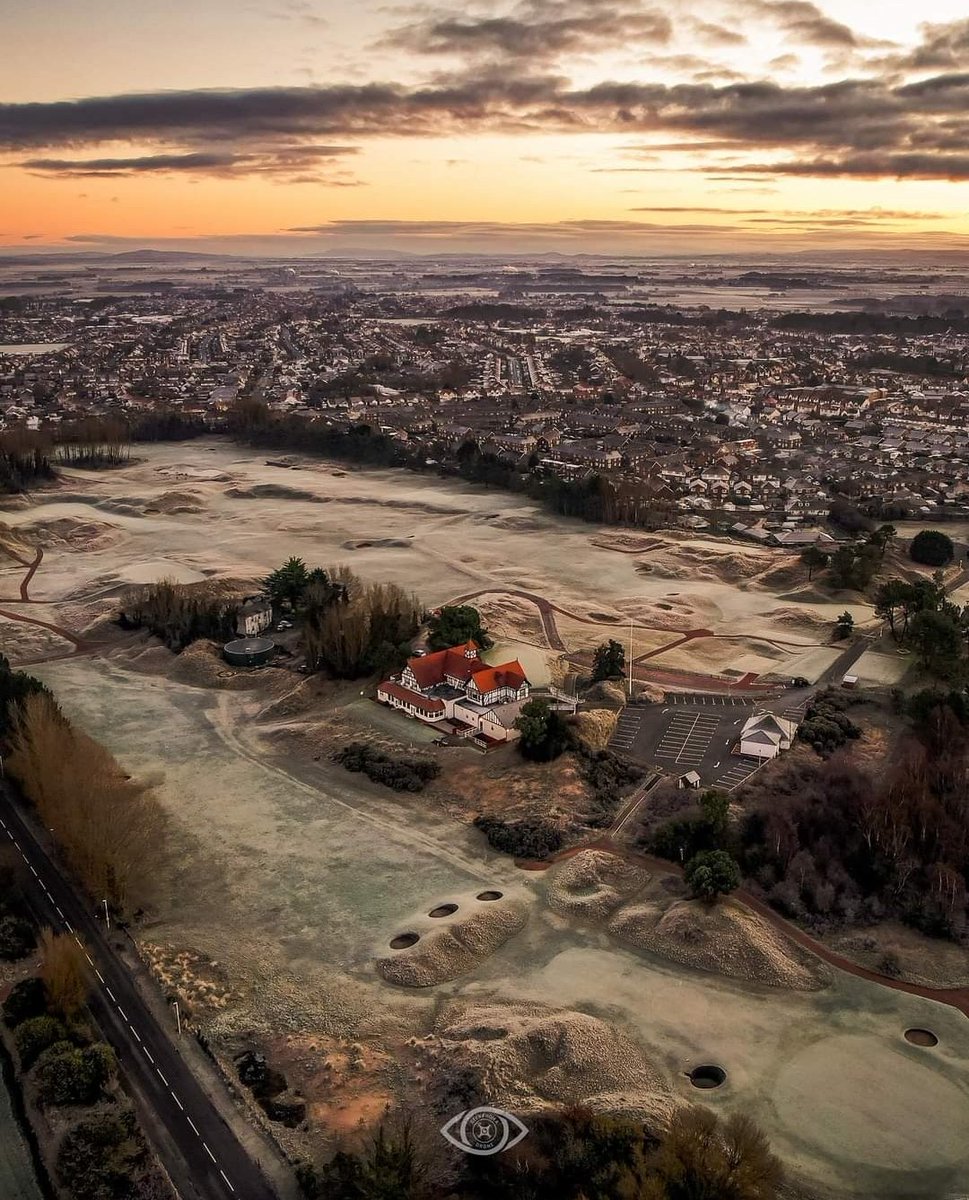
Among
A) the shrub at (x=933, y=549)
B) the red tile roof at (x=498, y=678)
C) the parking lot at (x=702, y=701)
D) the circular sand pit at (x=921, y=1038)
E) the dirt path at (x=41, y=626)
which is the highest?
the shrub at (x=933, y=549)

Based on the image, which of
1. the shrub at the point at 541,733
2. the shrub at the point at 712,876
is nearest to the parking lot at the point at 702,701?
the shrub at the point at 541,733

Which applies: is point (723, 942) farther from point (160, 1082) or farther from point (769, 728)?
point (160, 1082)

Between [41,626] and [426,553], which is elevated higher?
[426,553]

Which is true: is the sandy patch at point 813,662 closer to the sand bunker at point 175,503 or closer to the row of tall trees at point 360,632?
the row of tall trees at point 360,632

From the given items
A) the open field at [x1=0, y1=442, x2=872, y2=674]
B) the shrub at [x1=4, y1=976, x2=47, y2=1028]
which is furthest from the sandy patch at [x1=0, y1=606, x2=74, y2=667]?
the shrub at [x1=4, y1=976, x2=47, y2=1028]

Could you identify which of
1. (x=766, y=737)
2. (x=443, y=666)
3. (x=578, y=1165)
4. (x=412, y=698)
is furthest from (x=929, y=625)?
(x=578, y=1165)

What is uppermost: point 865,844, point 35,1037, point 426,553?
point 865,844
